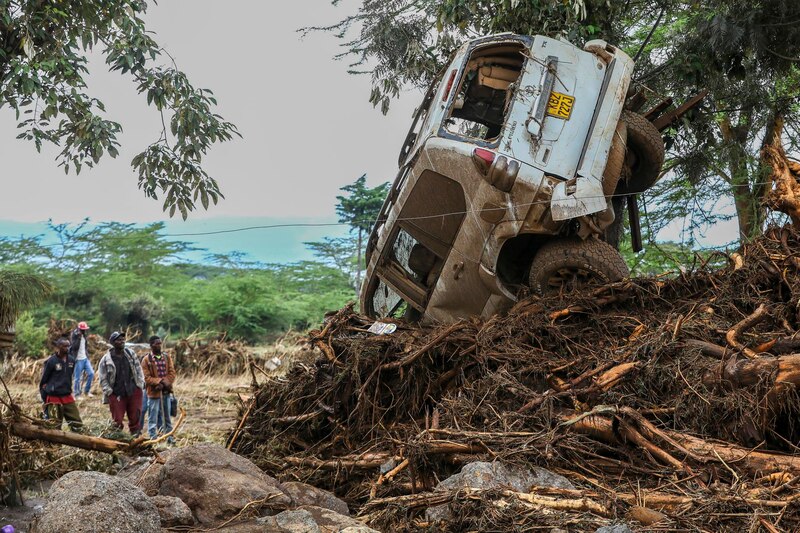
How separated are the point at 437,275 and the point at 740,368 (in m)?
3.58

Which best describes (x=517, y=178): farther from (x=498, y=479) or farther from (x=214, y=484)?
(x=214, y=484)

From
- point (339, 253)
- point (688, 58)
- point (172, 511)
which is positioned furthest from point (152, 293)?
point (172, 511)

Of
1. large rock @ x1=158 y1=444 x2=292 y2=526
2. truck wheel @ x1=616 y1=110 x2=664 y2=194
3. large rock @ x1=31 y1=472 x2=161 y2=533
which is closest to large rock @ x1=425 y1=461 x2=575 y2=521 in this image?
large rock @ x1=158 y1=444 x2=292 y2=526

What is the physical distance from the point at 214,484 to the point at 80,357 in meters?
9.77

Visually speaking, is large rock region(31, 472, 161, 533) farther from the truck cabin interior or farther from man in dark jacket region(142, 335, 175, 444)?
man in dark jacket region(142, 335, 175, 444)

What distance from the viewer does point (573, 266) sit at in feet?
23.5

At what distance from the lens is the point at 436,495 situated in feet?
15.4

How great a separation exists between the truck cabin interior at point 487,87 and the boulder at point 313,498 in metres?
3.35

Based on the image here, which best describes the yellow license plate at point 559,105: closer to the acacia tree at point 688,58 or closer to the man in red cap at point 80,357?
the acacia tree at point 688,58

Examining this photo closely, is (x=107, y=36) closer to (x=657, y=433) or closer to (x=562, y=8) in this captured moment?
(x=562, y=8)

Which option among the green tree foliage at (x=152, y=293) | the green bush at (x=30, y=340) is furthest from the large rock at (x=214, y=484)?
the green tree foliage at (x=152, y=293)

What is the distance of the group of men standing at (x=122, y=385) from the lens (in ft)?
31.0

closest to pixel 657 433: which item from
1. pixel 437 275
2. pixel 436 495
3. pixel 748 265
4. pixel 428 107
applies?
pixel 436 495

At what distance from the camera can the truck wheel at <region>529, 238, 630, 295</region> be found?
23.4ft
